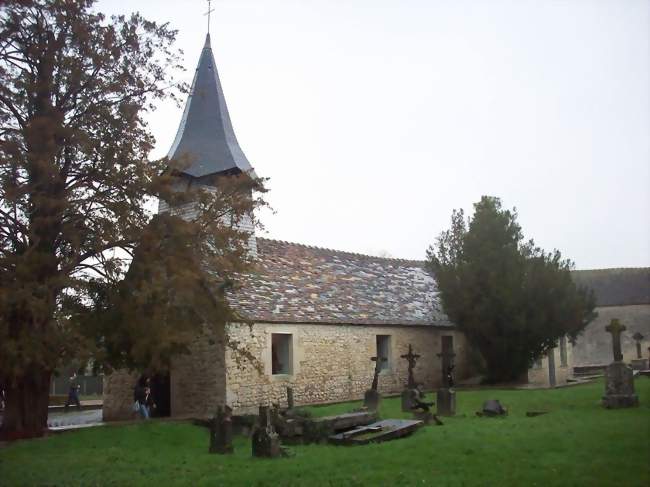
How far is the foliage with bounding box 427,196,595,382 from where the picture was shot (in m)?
23.0

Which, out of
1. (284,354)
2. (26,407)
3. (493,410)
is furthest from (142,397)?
(493,410)

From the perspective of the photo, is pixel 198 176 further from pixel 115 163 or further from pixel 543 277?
pixel 543 277

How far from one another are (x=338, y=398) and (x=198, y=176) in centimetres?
862

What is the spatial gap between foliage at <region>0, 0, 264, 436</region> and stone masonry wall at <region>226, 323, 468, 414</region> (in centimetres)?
347

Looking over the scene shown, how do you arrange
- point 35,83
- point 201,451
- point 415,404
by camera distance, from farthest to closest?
point 415,404, point 35,83, point 201,451

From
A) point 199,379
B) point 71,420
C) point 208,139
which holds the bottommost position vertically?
point 71,420

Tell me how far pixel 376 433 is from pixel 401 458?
7.91 ft

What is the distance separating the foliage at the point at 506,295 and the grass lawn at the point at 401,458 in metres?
8.50

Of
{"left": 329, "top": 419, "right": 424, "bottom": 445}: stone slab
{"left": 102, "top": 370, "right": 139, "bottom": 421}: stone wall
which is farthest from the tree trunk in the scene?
{"left": 329, "top": 419, "right": 424, "bottom": 445}: stone slab

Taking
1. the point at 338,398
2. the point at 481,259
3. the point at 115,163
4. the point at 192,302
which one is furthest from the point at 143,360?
the point at 481,259

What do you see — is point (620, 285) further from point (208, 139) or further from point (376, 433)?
point (376, 433)

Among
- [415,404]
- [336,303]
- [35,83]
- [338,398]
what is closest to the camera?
[35,83]

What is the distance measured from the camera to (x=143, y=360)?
48.7 feet

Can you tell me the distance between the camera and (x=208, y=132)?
23688 millimetres
